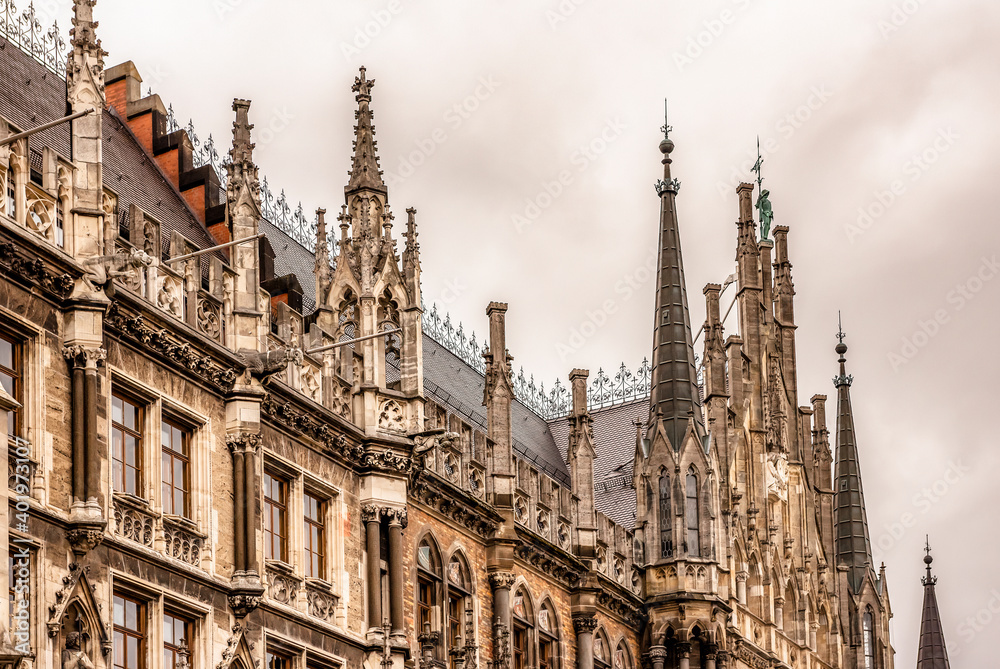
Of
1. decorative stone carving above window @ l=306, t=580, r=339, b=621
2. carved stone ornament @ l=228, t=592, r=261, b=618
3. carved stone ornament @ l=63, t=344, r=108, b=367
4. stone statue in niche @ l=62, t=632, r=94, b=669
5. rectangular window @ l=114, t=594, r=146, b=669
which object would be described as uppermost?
carved stone ornament @ l=63, t=344, r=108, b=367

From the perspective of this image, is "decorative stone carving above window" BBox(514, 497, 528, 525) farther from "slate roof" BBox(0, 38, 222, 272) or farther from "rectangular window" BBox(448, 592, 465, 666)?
"slate roof" BBox(0, 38, 222, 272)

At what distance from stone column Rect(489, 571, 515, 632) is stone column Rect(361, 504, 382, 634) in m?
5.16

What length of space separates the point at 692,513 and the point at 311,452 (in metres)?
16.2

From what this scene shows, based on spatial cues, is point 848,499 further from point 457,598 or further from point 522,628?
point 457,598

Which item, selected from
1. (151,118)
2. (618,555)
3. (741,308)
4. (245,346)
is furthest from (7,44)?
(741,308)

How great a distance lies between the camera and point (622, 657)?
164 feet

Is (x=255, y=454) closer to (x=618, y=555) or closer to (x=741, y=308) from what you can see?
(x=618, y=555)

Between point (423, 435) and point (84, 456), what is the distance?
9842 millimetres

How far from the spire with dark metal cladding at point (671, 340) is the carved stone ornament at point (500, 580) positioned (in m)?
9.33

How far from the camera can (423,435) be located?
40.2 metres

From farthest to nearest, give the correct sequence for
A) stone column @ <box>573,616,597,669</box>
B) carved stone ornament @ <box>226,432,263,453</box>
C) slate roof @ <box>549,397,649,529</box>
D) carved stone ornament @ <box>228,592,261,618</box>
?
slate roof @ <box>549,397,649,529</box> → stone column @ <box>573,616,597,669</box> → carved stone ornament @ <box>226,432,263,453</box> → carved stone ornament @ <box>228,592,261,618</box>

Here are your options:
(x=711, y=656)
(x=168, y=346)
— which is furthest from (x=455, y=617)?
(x=168, y=346)

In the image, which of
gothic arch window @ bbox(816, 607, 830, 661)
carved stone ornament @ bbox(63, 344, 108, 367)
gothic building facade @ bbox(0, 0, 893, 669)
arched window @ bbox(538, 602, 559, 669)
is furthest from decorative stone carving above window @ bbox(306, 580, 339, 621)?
gothic arch window @ bbox(816, 607, 830, 661)

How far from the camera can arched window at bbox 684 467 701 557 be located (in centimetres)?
5191
